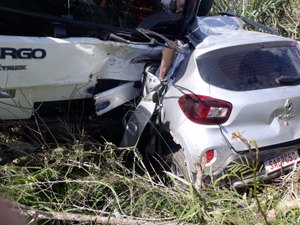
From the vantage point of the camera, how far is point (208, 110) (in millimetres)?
3312

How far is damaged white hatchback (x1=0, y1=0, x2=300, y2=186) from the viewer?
3328 millimetres

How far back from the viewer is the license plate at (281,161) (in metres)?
3.52

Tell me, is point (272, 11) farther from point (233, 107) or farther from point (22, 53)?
point (22, 53)

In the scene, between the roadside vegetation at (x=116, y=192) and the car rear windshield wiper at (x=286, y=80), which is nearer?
the roadside vegetation at (x=116, y=192)

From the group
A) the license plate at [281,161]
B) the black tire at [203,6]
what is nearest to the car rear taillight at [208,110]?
the license plate at [281,161]

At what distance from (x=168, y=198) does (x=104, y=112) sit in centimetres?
101

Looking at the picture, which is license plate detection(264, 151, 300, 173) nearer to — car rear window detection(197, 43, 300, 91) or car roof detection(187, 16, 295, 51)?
car rear window detection(197, 43, 300, 91)

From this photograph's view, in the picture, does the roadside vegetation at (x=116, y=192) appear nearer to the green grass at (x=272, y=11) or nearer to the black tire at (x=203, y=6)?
the black tire at (x=203, y=6)

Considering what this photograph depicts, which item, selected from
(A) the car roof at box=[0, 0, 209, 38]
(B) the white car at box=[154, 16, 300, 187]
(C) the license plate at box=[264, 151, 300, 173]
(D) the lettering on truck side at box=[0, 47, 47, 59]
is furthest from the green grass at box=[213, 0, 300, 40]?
(D) the lettering on truck side at box=[0, 47, 47, 59]

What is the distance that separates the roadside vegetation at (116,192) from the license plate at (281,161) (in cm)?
10

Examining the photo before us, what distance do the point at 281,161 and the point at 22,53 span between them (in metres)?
2.10

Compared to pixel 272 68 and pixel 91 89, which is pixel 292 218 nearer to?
pixel 272 68

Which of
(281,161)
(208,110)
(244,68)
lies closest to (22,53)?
(208,110)

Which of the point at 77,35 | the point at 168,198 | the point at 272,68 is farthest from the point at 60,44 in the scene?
the point at 272,68
